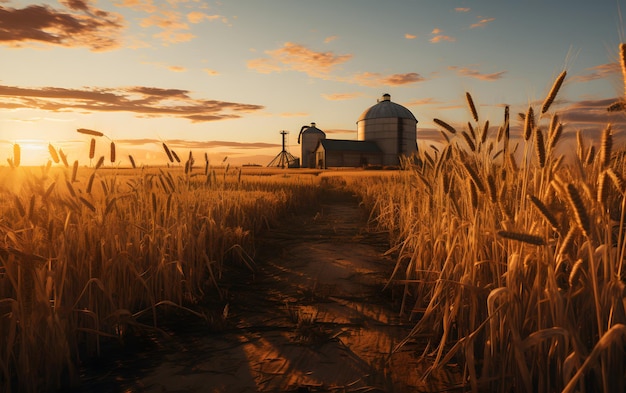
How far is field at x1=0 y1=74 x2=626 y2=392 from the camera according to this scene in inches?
80.4

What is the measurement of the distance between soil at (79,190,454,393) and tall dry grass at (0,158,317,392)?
0.24 meters

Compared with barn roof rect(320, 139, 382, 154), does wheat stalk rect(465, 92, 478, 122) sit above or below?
below

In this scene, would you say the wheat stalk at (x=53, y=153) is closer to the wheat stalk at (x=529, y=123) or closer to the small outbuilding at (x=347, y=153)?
the wheat stalk at (x=529, y=123)

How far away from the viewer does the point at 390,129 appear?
46.9 m

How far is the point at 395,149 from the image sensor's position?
4709 centimetres

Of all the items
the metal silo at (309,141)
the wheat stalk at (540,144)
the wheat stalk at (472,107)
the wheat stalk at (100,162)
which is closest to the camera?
the wheat stalk at (540,144)

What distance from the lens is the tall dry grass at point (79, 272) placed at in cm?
259

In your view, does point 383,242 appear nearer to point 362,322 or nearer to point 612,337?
point 362,322

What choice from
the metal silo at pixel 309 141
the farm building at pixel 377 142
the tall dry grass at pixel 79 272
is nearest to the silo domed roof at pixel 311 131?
the metal silo at pixel 309 141

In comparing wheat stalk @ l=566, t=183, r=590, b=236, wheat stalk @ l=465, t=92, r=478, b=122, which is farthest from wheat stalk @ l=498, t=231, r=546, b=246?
wheat stalk @ l=465, t=92, r=478, b=122

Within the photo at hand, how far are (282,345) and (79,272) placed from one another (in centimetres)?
172

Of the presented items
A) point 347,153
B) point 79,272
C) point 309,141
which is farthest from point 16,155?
point 309,141

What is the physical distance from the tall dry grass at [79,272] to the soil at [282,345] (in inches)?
9.3

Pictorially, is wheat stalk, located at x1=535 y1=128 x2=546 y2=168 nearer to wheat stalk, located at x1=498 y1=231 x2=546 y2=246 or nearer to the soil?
wheat stalk, located at x1=498 y1=231 x2=546 y2=246
